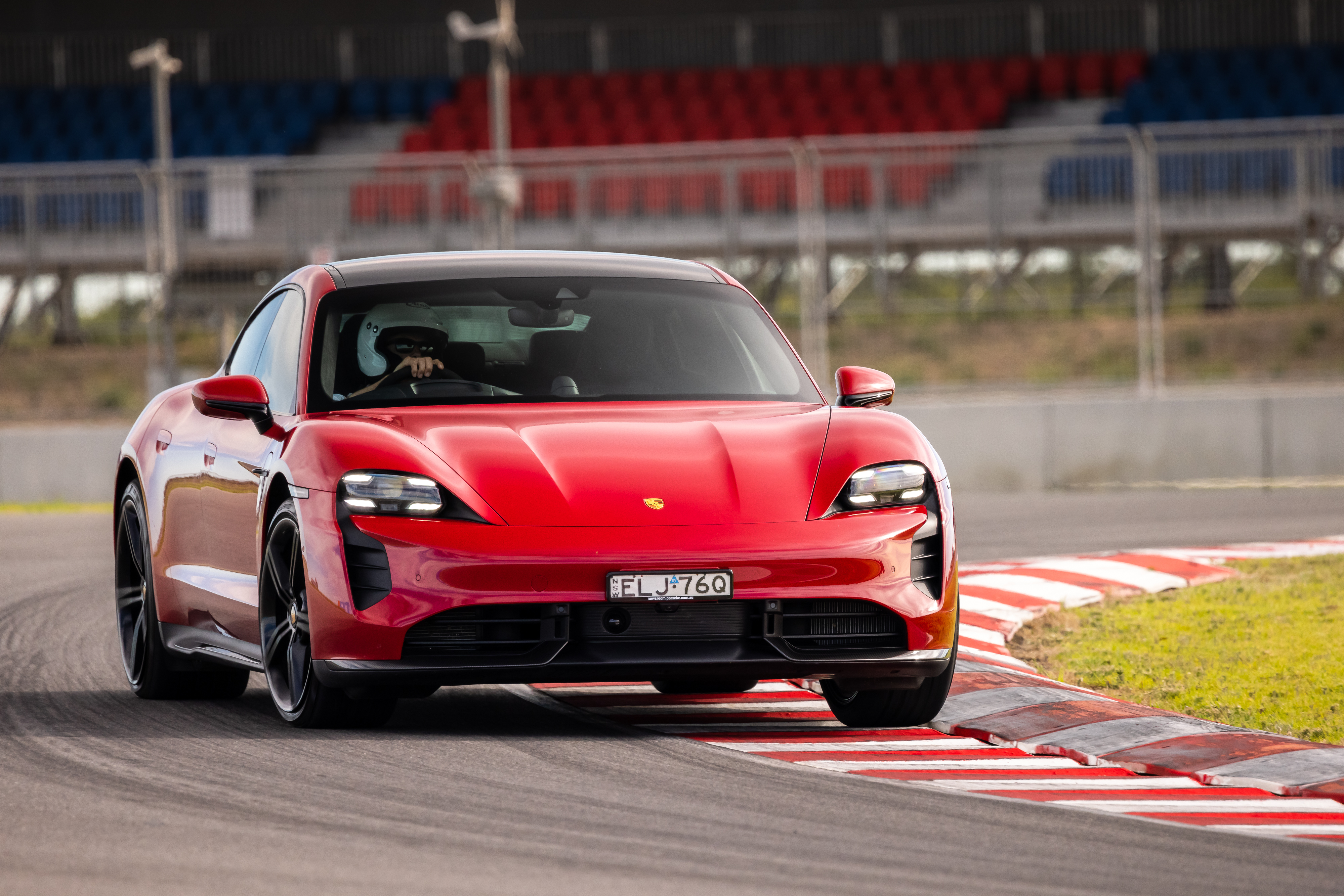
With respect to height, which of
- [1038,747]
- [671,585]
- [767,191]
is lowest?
[1038,747]

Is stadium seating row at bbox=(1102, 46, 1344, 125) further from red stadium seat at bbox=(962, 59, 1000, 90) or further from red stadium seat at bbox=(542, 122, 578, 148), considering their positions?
red stadium seat at bbox=(542, 122, 578, 148)

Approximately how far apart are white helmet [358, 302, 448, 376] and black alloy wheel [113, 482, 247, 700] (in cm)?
132

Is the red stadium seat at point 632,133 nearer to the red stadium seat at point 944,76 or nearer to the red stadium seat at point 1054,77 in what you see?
the red stadium seat at point 944,76

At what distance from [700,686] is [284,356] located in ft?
6.14

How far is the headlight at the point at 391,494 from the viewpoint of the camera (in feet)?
20.1

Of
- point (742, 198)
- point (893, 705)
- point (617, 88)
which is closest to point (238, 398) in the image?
point (893, 705)

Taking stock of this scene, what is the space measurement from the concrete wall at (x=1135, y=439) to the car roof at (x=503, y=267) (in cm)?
1062

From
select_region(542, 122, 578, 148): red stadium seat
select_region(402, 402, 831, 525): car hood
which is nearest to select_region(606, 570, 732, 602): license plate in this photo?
select_region(402, 402, 831, 525): car hood

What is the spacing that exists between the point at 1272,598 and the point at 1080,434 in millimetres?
8367

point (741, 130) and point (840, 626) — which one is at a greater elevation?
point (741, 130)

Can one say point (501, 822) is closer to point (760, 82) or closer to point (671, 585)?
point (671, 585)

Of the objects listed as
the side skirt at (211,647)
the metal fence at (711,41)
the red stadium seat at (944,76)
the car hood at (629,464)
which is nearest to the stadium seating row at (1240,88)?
the red stadium seat at (944,76)

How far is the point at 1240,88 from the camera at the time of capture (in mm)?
31422

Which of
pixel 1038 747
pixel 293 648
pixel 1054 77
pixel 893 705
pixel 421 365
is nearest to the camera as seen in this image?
pixel 1038 747
